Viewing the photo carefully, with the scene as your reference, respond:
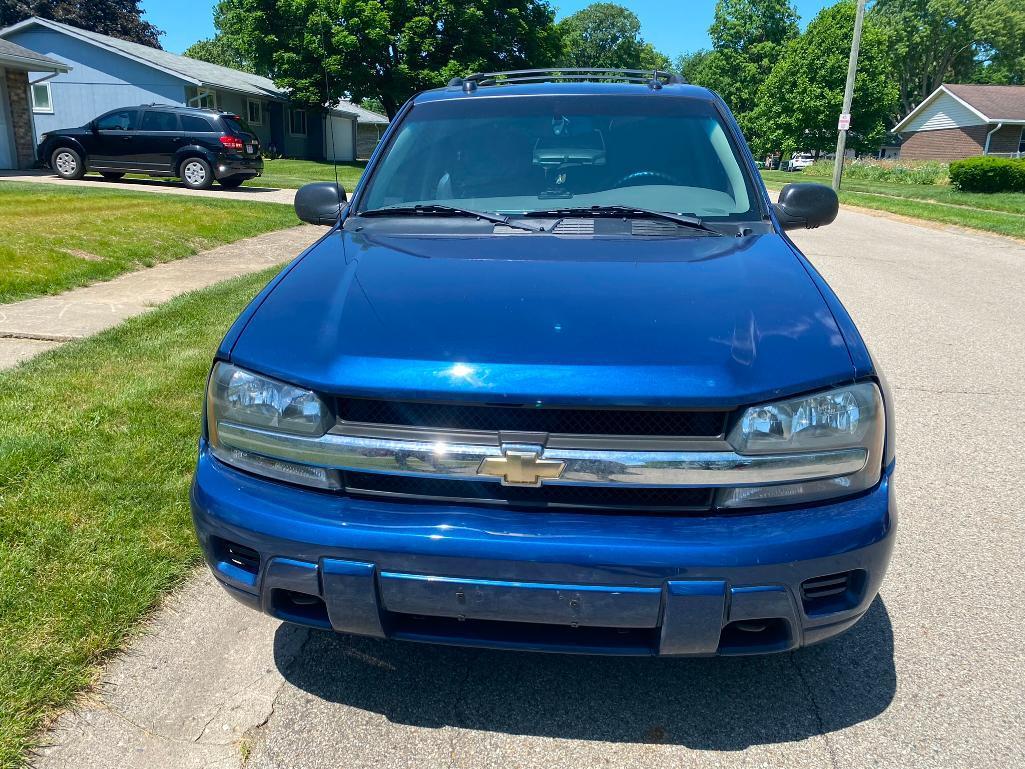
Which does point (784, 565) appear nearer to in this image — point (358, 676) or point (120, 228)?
point (358, 676)

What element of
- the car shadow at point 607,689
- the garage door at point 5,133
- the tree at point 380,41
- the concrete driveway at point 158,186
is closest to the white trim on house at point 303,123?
the tree at point 380,41

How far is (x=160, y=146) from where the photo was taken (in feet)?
59.6

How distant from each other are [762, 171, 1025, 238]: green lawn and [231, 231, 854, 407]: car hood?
15606mm

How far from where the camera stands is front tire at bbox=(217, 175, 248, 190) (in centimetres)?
1828

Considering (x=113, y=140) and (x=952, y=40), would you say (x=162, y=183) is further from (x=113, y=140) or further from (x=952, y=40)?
(x=952, y=40)

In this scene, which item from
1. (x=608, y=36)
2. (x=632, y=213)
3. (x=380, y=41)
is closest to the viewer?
(x=632, y=213)

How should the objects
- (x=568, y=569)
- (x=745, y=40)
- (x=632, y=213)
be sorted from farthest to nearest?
(x=745, y=40)
(x=632, y=213)
(x=568, y=569)

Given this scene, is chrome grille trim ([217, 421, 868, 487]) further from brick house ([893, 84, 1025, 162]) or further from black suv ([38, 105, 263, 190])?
brick house ([893, 84, 1025, 162])

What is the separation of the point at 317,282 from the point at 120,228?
29.7 feet

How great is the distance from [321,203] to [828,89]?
2147 inches

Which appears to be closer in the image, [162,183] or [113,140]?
[113,140]

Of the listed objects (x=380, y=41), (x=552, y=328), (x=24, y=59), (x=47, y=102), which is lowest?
(x=552, y=328)

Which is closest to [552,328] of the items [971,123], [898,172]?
[898,172]

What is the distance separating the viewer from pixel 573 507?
198 cm
